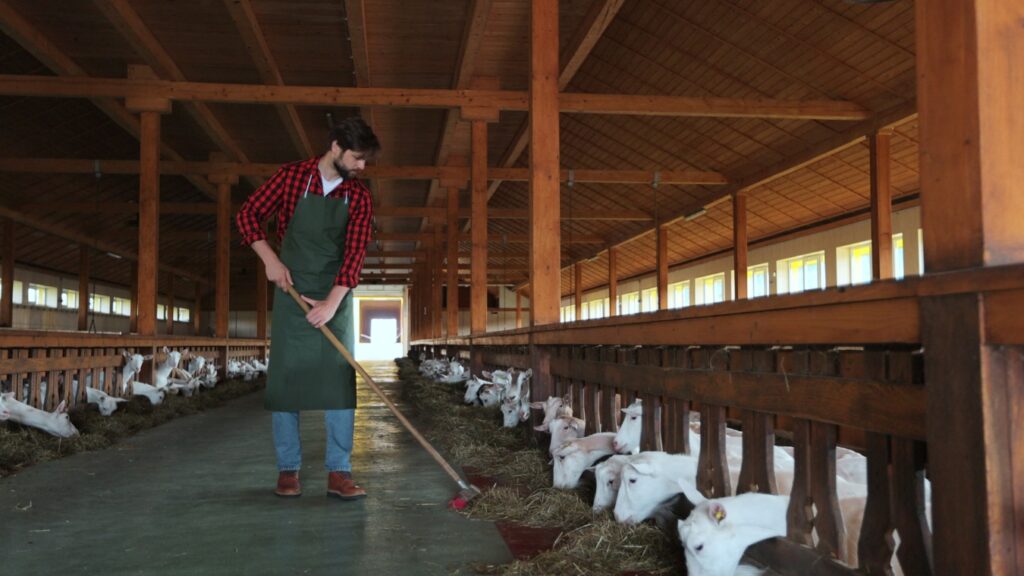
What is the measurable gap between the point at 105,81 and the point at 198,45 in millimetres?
1158

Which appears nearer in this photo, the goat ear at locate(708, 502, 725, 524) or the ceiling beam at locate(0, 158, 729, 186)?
the goat ear at locate(708, 502, 725, 524)

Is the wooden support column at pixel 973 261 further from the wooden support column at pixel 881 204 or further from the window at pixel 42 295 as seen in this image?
the window at pixel 42 295

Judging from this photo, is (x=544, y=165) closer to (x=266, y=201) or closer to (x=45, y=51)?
(x=266, y=201)

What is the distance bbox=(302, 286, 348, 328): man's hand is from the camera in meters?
3.71

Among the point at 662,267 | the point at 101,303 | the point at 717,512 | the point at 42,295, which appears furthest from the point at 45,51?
the point at 101,303

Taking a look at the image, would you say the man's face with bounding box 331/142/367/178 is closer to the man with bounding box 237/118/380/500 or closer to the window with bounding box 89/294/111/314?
the man with bounding box 237/118/380/500

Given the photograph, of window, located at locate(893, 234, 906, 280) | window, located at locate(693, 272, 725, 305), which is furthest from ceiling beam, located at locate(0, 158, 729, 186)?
window, located at locate(693, 272, 725, 305)

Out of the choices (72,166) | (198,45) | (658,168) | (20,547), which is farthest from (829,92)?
(72,166)

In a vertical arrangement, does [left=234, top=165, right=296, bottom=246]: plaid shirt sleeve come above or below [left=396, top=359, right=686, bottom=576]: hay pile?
above

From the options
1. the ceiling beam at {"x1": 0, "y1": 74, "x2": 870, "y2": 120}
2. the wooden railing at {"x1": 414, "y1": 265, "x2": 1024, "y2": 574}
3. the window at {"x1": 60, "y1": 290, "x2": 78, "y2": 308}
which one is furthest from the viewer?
the window at {"x1": 60, "y1": 290, "x2": 78, "y2": 308}

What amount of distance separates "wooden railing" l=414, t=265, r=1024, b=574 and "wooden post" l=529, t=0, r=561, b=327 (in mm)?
3185

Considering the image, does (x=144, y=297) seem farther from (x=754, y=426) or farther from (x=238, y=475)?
(x=754, y=426)

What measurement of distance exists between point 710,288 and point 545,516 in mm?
18911

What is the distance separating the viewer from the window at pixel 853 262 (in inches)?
590
